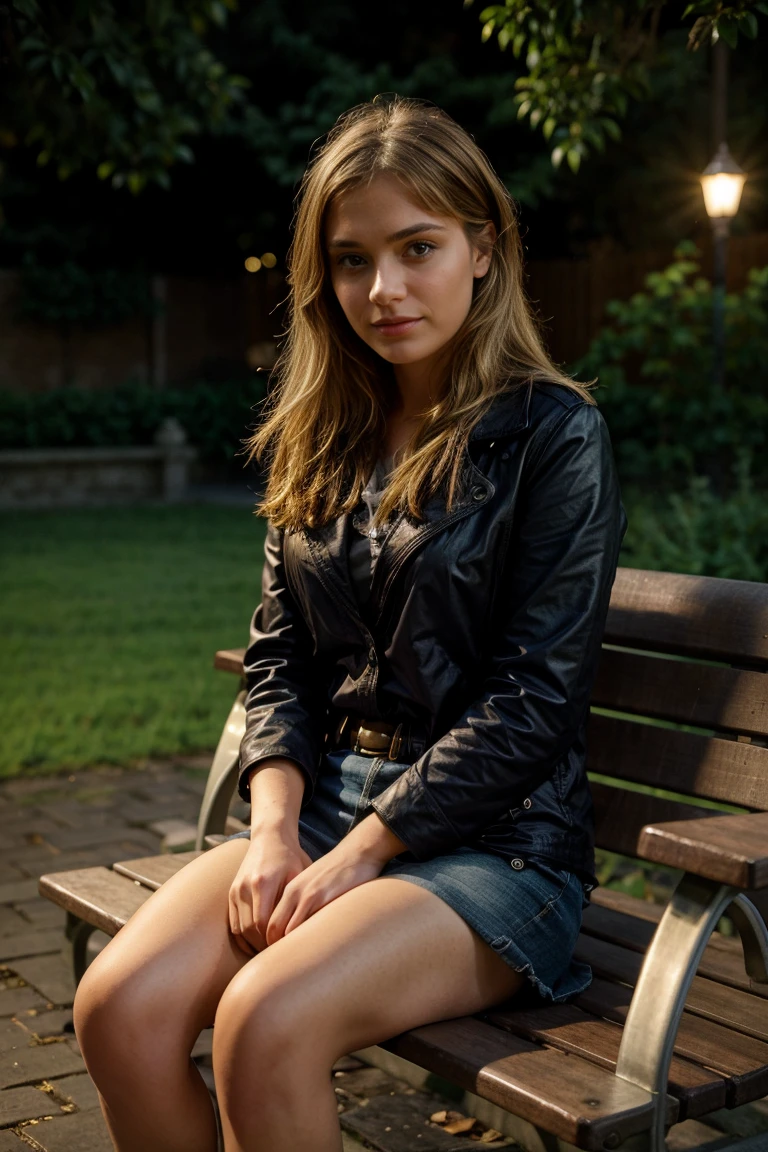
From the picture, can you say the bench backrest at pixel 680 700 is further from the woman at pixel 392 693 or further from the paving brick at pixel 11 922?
the paving brick at pixel 11 922

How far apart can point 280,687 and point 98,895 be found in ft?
2.00

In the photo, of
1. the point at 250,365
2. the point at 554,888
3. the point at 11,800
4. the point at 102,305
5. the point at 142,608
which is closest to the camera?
the point at 554,888

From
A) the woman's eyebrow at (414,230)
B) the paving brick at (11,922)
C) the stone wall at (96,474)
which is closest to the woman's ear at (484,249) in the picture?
the woman's eyebrow at (414,230)

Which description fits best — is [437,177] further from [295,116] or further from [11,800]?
[295,116]

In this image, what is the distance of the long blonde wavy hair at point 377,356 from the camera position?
246cm

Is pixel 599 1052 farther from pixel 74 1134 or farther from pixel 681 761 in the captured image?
pixel 74 1134

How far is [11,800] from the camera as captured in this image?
5219 mm

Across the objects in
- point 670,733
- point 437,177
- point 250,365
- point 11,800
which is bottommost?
point 11,800

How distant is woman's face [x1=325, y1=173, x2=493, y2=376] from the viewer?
2.46 metres

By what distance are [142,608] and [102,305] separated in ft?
39.7

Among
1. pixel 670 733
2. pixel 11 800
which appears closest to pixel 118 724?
pixel 11 800

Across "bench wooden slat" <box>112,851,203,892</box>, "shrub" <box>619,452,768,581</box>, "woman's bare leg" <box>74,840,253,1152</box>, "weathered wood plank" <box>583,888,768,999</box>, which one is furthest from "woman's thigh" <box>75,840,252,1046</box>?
"shrub" <box>619,452,768,581</box>

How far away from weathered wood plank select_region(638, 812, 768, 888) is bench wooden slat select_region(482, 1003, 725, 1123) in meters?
0.29

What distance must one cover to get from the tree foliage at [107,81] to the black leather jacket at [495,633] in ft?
7.85
